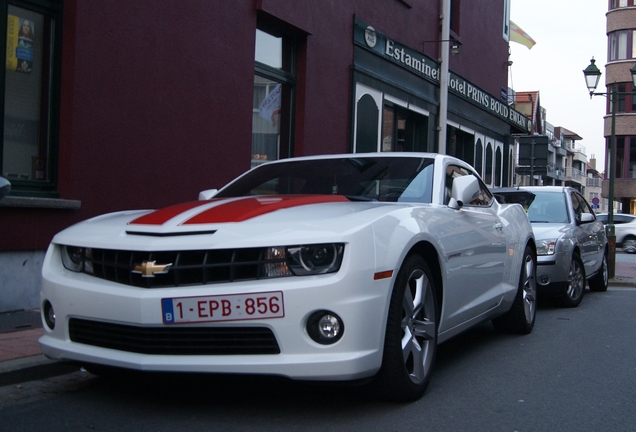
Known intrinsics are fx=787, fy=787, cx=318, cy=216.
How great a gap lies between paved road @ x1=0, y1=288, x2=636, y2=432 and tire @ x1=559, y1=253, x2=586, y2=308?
319cm

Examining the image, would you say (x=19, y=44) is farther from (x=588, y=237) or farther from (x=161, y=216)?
(x=588, y=237)

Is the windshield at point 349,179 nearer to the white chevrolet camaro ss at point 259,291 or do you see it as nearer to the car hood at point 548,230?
the white chevrolet camaro ss at point 259,291

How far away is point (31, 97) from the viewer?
25.1ft

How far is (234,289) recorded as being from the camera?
12.4 ft

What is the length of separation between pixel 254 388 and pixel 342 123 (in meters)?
8.97

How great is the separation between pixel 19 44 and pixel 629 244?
2660 cm

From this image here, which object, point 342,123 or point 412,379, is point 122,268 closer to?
point 412,379

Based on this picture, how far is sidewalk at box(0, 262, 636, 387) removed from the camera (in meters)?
4.78

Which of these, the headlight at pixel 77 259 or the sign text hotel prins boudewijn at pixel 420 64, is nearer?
the headlight at pixel 77 259

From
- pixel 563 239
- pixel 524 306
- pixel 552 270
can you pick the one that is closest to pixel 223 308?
pixel 524 306

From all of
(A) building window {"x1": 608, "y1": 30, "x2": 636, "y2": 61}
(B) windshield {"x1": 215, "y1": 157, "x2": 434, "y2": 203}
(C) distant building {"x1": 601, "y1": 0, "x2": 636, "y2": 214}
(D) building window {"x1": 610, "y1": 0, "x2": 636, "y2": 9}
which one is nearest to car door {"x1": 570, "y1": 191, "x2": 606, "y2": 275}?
(B) windshield {"x1": 215, "y1": 157, "x2": 434, "y2": 203}

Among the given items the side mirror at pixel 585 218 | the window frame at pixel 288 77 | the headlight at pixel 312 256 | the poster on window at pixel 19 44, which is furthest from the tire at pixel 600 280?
the headlight at pixel 312 256

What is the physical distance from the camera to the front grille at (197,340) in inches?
150

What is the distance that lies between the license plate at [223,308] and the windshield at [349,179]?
58.1 inches
